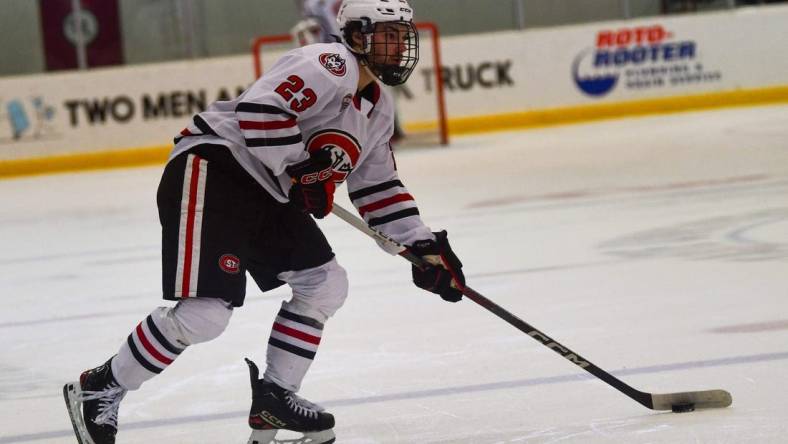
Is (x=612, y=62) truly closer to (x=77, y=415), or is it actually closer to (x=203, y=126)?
(x=203, y=126)

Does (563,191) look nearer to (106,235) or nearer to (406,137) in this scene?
(106,235)

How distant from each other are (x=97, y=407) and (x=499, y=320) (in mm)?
1390

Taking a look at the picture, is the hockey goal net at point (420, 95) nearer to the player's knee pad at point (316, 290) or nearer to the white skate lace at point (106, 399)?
the player's knee pad at point (316, 290)

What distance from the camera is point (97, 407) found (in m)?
2.32

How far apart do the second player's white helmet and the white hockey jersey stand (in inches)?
1.3

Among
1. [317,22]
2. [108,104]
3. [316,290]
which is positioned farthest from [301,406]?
[108,104]

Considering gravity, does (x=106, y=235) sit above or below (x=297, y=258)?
below

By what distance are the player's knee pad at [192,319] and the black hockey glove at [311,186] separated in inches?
9.1

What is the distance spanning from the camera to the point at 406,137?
9.61m

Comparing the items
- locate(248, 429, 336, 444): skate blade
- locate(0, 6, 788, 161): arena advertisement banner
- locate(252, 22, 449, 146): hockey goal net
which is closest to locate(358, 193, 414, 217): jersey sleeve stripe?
locate(248, 429, 336, 444): skate blade

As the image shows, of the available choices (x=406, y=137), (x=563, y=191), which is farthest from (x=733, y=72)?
(x=563, y=191)

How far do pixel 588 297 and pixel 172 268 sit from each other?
1.71 metres

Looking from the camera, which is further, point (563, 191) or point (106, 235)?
point (563, 191)

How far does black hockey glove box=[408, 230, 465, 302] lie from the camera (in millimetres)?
2488
